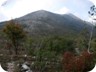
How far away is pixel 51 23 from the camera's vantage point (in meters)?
3.91

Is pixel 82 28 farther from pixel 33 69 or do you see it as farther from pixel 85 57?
pixel 33 69

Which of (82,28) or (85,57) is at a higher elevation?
(82,28)

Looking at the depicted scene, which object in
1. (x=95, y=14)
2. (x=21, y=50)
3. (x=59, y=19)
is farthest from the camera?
(x=21, y=50)

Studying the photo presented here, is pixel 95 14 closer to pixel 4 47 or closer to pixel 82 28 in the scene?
pixel 82 28

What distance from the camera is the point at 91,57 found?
411cm

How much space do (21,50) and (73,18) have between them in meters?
1.00

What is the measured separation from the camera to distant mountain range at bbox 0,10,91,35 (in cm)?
390

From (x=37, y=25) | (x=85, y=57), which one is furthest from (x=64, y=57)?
(x=37, y=25)

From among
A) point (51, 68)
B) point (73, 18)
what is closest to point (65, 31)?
point (73, 18)

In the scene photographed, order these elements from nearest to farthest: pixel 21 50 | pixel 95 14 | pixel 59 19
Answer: pixel 59 19 < pixel 95 14 < pixel 21 50

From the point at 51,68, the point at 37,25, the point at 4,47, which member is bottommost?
the point at 51,68

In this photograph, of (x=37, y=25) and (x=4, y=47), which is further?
(x=4, y=47)

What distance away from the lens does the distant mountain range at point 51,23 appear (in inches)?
154

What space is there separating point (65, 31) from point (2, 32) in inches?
31.1
